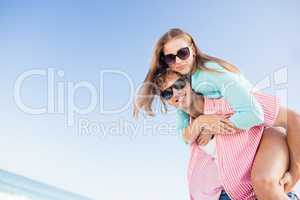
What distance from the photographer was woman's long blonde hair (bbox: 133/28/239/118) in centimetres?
227

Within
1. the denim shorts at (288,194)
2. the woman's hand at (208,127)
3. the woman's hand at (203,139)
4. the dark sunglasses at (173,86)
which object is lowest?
the denim shorts at (288,194)

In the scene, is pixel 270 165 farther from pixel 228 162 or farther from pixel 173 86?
pixel 173 86

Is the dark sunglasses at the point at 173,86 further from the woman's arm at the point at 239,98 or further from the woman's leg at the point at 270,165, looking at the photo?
the woman's leg at the point at 270,165

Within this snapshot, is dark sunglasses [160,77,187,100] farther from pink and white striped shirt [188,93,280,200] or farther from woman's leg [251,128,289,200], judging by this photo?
woman's leg [251,128,289,200]

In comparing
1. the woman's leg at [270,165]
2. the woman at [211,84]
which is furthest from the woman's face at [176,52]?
the woman's leg at [270,165]

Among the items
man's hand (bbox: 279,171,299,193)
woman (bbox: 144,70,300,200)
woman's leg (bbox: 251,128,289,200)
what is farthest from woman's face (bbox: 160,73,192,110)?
man's hand (bbox: 279,171,299,193)

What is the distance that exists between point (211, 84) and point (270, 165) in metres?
0.40

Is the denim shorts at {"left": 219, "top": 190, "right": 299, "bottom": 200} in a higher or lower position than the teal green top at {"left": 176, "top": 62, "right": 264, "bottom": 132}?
lower

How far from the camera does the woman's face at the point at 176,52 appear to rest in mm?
2270

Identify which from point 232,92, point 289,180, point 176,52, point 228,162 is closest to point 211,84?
point 232,92

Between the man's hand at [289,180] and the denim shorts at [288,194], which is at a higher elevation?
the man's hand at [289,180]

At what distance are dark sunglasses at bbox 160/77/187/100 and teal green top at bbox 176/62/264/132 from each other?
0.05 metres

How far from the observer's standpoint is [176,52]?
227cm

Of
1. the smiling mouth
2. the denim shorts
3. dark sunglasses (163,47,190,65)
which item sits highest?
dark sunglasses (163,47,190,65)
